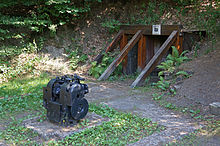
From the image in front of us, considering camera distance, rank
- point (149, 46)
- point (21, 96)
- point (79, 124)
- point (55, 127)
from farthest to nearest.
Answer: point (149, 46)
point (21, 96)
point (79, 124)
point (55, 127)

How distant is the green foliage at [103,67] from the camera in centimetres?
1127

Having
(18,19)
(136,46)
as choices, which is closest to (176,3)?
(136,46)

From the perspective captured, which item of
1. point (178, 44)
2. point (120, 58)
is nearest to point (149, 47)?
point (120, 58)

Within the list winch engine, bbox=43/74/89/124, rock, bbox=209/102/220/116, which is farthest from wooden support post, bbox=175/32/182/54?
winch engine, bbox=43/74/89/124

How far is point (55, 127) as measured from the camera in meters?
5.30

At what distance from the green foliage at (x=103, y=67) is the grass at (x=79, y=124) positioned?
3709 millimetres

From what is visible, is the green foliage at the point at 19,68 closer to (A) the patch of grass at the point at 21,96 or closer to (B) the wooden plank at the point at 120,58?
(A) the patch of grass at the point at 21,96

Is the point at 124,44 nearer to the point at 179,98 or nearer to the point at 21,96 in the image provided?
the point at 179,98

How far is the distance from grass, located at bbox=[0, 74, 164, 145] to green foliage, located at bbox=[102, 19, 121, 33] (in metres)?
5.79

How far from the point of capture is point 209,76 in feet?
25.6

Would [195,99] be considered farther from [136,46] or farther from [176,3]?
[176,3]

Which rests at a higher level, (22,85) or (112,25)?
(112,25)

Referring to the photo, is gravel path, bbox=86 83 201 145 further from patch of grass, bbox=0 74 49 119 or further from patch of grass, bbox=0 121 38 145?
patch of grass, bbox=0 121 38 145

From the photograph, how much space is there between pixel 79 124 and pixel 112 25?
797 cm
